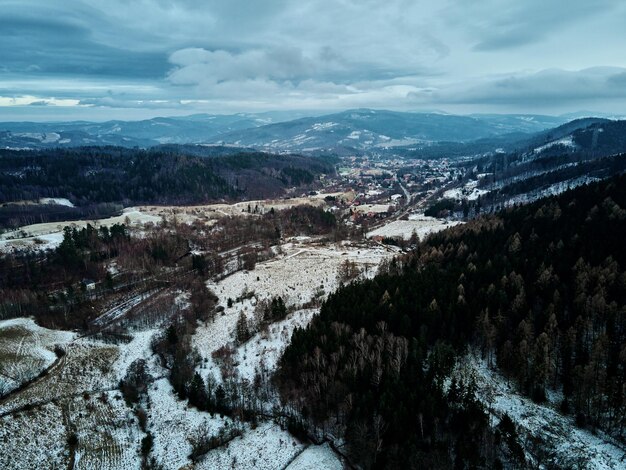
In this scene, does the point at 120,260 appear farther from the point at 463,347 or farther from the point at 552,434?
the point at 552,434

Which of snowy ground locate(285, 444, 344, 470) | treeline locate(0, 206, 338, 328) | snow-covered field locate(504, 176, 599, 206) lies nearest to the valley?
snowy ground locate(285, 444, 344, 470)

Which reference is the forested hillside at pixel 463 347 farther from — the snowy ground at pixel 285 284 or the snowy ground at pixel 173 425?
the snowy ground at pixel 285 284

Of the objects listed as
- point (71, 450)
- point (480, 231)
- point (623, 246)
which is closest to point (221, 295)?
point (71, 450)

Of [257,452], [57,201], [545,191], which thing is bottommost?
[257,452]

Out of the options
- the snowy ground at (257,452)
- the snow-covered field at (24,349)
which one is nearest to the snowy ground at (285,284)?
the snowy ground at (257,452)

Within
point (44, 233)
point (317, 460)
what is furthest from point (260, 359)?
point (44, 233)
